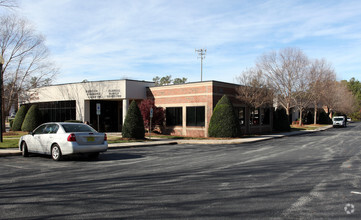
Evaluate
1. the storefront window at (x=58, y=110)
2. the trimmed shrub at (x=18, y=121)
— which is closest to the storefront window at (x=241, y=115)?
the storefront window at (x=58, y=110)

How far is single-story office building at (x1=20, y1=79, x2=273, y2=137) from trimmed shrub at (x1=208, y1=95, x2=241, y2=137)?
1.26 meters

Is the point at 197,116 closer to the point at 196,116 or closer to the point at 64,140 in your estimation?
the point at 196,116

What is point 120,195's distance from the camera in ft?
21.0

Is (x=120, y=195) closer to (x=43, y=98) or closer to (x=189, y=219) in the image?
(x=189, y=219)

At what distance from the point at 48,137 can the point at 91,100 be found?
753 inches

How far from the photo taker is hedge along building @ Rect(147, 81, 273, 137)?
2559 centimetres

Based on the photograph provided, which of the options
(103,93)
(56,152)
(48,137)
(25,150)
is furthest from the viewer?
(103,93)

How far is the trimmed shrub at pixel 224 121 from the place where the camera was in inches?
938

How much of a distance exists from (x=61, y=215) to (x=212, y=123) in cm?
1985

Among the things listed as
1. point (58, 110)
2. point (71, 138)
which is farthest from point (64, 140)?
point (58, 110)

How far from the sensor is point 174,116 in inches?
1093

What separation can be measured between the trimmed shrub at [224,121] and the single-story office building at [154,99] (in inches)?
49.6

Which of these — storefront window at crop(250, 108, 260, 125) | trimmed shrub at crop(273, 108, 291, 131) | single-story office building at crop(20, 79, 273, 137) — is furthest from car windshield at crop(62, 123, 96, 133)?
trimmed shrub at crop(273, 108, 291, 131)

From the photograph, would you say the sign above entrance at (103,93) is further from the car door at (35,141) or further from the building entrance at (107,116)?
the car door at (35,141)
